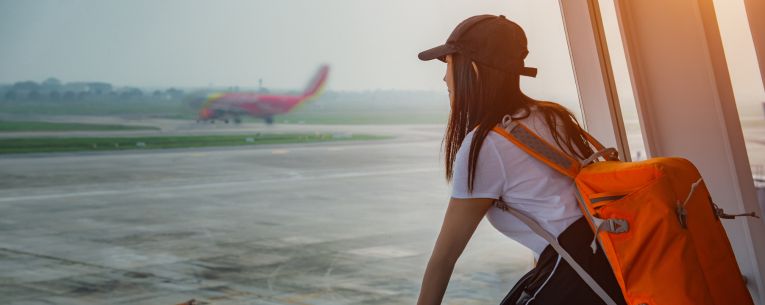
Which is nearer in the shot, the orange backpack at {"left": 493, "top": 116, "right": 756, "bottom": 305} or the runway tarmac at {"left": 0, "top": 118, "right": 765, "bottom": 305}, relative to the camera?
the orange backpack at {"left": 493, "top": 116, "right": 756, "bottom": 305}

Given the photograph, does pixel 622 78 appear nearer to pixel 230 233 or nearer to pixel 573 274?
pixel 573 274

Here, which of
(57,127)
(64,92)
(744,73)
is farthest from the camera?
(64,92)

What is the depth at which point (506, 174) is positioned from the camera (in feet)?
4.06

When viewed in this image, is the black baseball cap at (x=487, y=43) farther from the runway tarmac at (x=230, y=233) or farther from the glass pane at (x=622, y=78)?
the runway tarmac at (x=230, y=233)

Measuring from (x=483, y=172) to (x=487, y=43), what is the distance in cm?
21

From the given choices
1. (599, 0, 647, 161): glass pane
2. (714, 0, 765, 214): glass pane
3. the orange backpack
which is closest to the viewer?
the orange backpack

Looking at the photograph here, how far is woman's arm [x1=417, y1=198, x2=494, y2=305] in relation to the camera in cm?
125

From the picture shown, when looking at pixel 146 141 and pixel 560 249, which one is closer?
pixel 560 249

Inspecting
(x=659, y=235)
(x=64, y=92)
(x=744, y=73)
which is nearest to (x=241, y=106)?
(x=64, y=92)

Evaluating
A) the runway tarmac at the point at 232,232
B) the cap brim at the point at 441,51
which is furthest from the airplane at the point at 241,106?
the cap brim at the point at 441,51

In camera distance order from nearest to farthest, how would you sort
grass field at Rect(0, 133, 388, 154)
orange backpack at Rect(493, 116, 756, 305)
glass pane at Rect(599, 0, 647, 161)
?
orange backpack at Rect(493, 116, 756, 305) → glass pane at Rect(599, 0, 647, 161) → grass field at Rect(0, 133, 388, 154)

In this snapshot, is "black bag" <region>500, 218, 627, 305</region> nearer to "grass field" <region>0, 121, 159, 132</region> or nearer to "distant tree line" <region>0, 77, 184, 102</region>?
"grass field" <region>0, 121, 159, 132</region>

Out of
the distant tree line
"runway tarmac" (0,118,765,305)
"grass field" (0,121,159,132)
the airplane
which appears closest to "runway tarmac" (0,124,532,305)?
"runway tarmac" (0,118,765,305)

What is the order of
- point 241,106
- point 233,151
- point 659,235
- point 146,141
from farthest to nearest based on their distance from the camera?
1. point 241,106
2. point 146,141
3. point 233,151
4. point 659,235
